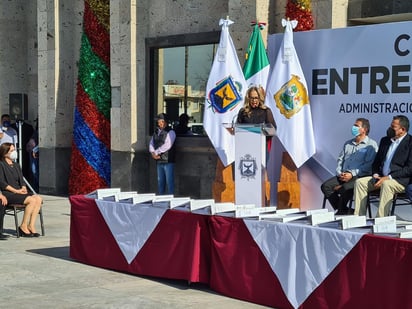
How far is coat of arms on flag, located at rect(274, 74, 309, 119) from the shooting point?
1071cm

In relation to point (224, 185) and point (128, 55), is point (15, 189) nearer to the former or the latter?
point (224, 185)

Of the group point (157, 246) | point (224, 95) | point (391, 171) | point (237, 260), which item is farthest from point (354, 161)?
point (237, 260)

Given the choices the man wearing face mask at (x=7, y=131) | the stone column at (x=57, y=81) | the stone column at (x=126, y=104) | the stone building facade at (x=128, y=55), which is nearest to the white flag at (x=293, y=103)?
the stone building facade at (x=128, y=55)

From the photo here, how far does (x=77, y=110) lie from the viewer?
16.5 m

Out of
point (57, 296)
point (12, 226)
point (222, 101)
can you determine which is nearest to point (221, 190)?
point (222, 101)

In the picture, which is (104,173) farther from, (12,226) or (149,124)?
(12,226)

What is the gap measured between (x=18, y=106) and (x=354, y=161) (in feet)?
35.5

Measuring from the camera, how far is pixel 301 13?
39.7 ft

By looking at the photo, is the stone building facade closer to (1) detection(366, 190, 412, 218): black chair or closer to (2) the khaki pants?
(1) detection(366, 190, 412, 218): black chair

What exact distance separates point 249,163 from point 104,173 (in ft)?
24.5

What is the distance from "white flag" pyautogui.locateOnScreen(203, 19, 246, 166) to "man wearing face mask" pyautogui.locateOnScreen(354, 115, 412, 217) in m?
→ 2.92

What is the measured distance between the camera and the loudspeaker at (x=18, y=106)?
18125 millimetres

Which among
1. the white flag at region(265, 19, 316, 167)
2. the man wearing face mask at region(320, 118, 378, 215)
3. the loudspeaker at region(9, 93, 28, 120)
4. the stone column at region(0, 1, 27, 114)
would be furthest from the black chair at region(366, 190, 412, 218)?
the stone column at region(0, 1, 27, 114)

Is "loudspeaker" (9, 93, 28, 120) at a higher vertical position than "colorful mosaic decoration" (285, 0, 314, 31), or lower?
lower
